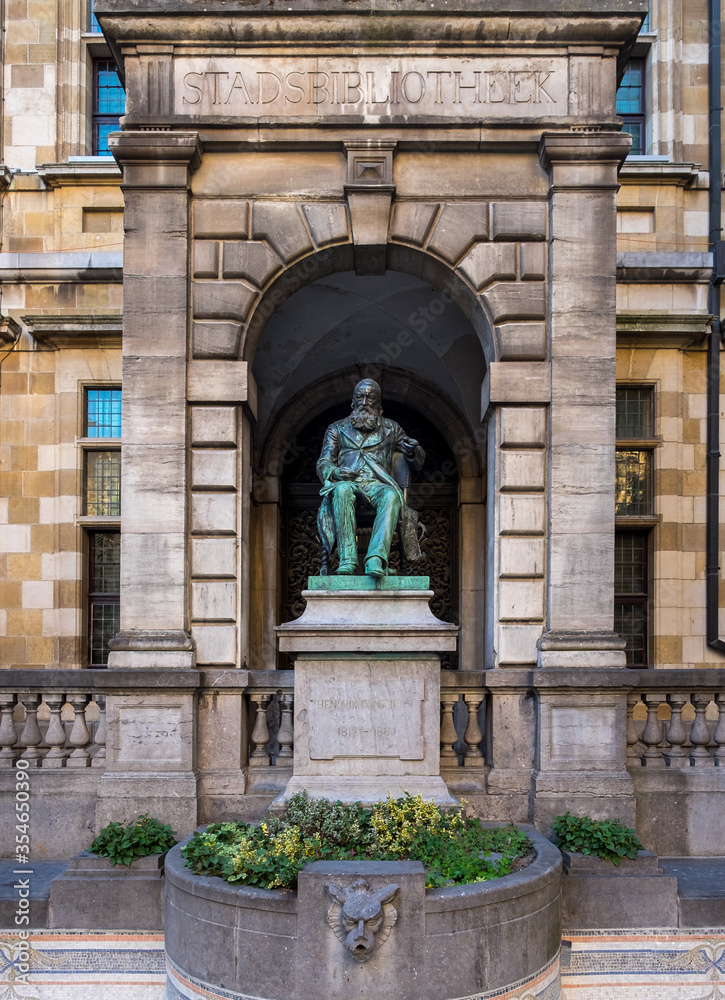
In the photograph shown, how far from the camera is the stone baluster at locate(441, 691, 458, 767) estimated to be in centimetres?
838

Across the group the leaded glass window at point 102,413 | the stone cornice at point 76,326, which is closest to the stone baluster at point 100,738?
the leaded glass window at point 102,413

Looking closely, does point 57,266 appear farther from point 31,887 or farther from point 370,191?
point 31,887

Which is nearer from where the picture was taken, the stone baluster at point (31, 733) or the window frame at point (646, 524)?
the stone baluster at point (31, 733)

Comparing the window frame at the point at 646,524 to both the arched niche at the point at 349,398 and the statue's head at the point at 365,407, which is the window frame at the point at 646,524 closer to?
the arched niche at the point at 349,398

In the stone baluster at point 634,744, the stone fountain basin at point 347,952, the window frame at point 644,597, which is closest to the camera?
the stone fountain basin at point 347,952

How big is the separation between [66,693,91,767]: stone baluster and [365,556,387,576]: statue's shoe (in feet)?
9.47

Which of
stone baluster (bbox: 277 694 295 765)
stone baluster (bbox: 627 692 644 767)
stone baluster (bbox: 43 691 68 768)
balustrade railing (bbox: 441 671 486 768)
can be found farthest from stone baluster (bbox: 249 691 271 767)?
stone baluster (bbox: 627 692 644 767)

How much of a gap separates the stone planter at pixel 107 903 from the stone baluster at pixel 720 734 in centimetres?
509

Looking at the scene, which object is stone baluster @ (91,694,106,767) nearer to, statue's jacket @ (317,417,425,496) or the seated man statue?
the seated man statue

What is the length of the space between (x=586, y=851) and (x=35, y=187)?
10682 millimetres

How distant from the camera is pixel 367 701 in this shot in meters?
7.94

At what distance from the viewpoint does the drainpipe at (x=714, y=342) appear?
11.8 meters

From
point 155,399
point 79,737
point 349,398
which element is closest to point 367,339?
point 349,398

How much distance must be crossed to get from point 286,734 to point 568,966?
3.00m
